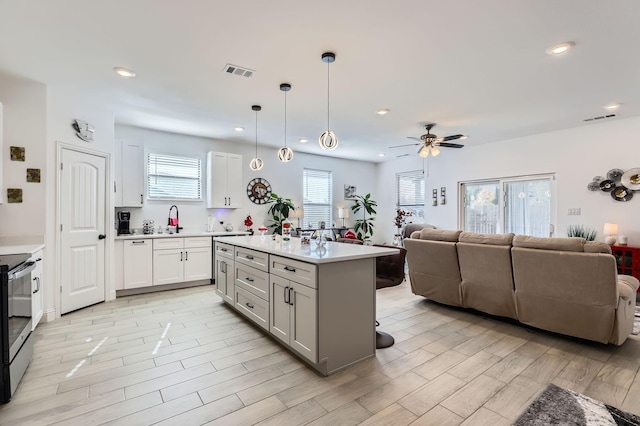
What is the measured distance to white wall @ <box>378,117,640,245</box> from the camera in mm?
4883

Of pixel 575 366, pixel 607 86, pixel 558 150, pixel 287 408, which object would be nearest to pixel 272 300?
pixel 287 408

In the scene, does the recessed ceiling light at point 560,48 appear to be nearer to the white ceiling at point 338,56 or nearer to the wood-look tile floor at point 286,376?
the white ceiling at point 338,56

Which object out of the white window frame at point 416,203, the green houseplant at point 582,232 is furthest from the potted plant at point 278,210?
the green houseplant at point 582,232

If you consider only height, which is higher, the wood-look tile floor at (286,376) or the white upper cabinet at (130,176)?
the white upper cabinet at (130,176)

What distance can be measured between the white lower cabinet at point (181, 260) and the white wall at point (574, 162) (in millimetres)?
5436

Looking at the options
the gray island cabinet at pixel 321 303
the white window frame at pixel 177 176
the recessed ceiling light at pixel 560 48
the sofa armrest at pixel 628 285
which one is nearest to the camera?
the gray island cabinet at pixel 321 303

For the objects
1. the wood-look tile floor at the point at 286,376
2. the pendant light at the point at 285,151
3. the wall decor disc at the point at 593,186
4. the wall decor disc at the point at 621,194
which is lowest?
the wood-look tile floor at the point at 286,376

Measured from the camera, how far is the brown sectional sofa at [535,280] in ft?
9.05

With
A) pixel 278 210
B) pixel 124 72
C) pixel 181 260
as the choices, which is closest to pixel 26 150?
pixel 124 72

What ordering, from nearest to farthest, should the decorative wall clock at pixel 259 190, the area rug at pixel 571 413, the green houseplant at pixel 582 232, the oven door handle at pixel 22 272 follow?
the area rug at pixel 571 413 < the oven door handle at pixel 22 272 < the green houseplant at pixel 582 232 < the decorative wall clock at pixel 259 190

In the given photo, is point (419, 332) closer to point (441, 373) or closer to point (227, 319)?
point (441, 373)

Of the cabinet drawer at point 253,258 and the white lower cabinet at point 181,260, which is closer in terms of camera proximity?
the cabinet drawer at point 253,258

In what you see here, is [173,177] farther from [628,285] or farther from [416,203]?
[628,285]

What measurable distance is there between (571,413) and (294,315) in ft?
6.52
